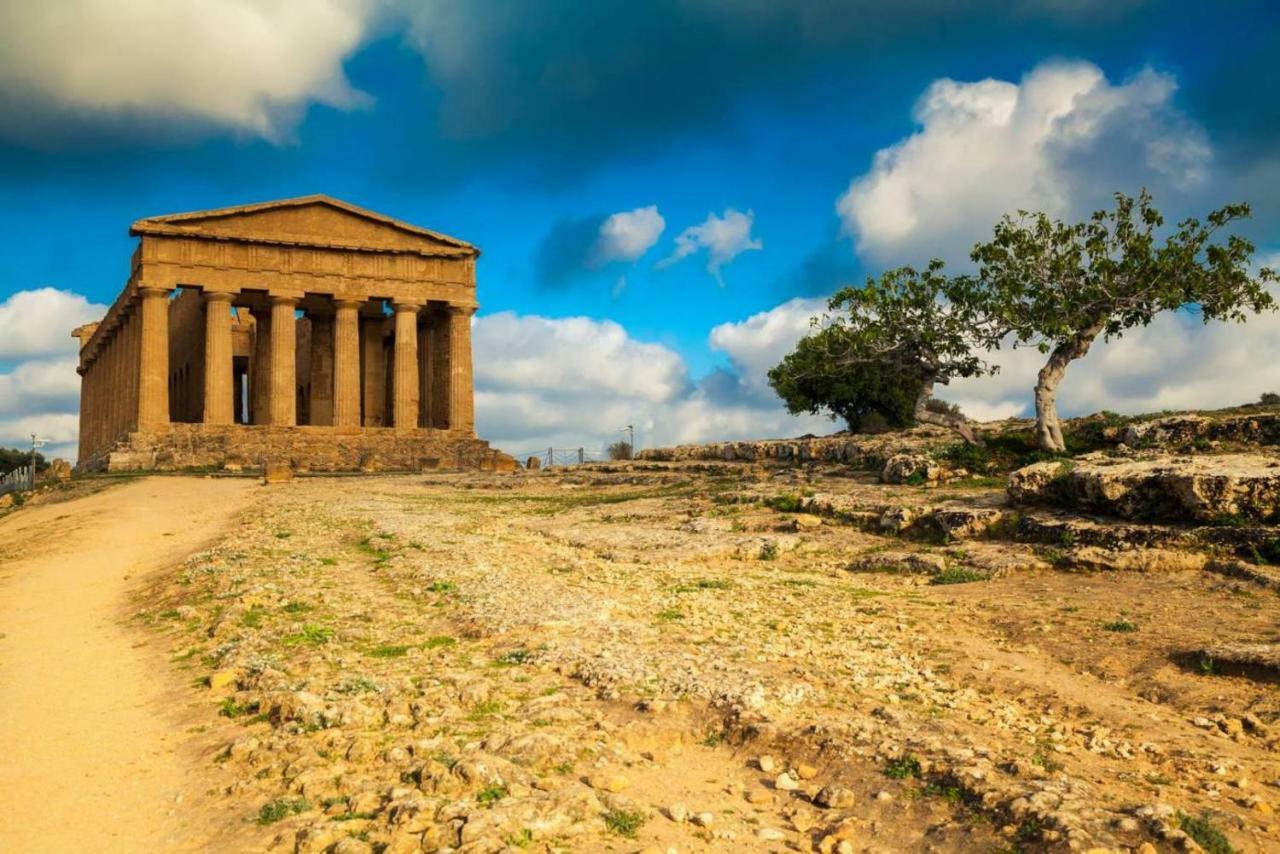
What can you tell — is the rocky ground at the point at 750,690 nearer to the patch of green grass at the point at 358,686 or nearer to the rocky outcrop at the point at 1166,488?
the patch of green grass at the point at 358,686

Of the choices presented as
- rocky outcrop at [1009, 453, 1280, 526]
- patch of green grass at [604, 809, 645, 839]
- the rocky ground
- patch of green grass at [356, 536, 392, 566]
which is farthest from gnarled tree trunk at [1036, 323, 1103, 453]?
patch of green grass at [604, 809, 645, 839]

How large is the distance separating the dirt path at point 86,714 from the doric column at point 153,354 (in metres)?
30.4

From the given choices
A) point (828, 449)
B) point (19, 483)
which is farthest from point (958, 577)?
point (19, 483)

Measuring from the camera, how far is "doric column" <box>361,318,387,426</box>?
60.6m

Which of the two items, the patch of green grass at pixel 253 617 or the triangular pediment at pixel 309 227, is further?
the triangular pediment at pixel 309 227

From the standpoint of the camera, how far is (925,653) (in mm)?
9922

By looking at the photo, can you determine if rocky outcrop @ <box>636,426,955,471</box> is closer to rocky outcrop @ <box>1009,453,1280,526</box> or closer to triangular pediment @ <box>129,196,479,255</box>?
rocky outcrop @ <box>1009,453,1280,526</box>

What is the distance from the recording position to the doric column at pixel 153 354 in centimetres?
4859

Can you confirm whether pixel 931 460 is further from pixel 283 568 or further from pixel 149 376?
pixel 149 376

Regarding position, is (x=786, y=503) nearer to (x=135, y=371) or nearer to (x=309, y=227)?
(x=309, y=227)

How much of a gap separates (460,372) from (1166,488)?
144 ft

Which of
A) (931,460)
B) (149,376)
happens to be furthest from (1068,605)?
(149,376)

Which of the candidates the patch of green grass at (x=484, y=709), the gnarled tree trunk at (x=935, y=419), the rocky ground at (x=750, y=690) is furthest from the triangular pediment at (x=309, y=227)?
the patch of green grass at (x=484, y=709)

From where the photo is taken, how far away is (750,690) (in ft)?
27.0
